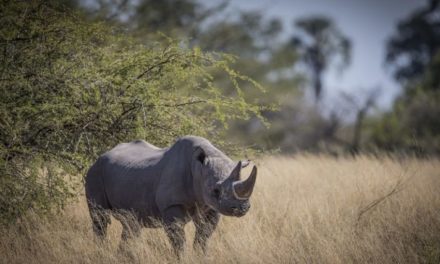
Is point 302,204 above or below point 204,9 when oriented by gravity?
below

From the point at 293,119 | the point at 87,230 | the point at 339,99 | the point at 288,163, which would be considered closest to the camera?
the point at 87,230

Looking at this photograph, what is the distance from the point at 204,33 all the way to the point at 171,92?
11.3 m

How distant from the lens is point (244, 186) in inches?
221

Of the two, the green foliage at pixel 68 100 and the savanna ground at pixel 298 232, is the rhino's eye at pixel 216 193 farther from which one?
the green foliage at pixel 68 100

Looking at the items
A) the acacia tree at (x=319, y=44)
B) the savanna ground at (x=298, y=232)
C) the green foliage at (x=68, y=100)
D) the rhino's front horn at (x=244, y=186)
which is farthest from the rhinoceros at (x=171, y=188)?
the acacia tree at (x=319, y=44)

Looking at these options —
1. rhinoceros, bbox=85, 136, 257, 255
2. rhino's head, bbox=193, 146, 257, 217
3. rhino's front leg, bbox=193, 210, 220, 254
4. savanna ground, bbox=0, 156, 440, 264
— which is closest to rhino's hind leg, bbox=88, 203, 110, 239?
rhinoceros, bbox=85, 136, 257, 255

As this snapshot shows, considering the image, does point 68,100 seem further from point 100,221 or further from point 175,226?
point 175,226

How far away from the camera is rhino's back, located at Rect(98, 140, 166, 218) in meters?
6.54

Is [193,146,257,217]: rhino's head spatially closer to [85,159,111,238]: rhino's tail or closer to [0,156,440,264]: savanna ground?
[0,156,440,264]: savanna ground

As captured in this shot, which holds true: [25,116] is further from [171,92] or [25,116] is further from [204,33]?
[204,33]

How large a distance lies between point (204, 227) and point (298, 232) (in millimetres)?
1087

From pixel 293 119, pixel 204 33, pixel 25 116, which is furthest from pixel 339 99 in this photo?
pixel 25 116

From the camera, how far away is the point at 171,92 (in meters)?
A: 8.49

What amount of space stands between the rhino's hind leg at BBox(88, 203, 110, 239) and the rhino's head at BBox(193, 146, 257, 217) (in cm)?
143
